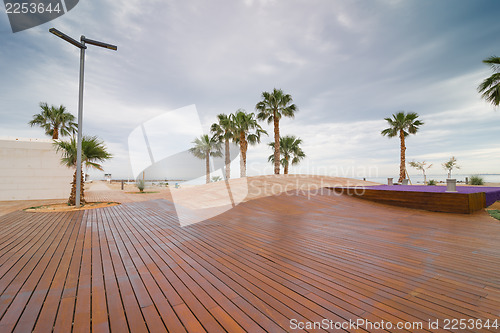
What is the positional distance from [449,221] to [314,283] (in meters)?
5.42

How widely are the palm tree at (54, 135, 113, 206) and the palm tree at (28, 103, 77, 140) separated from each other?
11.6 metres

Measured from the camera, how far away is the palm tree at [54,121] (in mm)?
17547

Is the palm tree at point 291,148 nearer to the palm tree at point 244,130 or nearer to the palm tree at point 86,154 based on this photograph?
the palm tree at point 244,130

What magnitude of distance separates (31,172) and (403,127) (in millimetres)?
Answer: 27159

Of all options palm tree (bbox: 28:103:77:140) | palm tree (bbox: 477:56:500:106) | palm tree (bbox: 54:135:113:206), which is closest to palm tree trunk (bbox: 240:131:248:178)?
palm tree (bbox: 54:135:113:206)

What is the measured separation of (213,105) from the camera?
22.5 metres

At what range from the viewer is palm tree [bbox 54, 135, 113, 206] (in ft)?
27.9

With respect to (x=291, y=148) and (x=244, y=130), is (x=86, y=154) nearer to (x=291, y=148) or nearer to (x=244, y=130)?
(x=244, y=130)

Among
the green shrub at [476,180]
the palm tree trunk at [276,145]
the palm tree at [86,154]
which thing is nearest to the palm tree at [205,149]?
the palm tree trunk at [276,145]

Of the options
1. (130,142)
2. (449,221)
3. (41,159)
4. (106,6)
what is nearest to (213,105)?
(106,6)

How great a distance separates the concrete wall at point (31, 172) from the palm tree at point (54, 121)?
723 centimetres

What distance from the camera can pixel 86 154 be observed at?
8883mm

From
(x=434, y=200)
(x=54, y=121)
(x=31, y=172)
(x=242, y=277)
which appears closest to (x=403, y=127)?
(x=434, y=200)

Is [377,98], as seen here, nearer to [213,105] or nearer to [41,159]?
[213,105]
